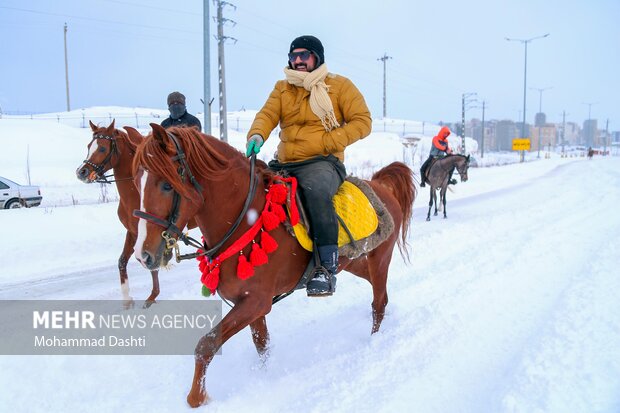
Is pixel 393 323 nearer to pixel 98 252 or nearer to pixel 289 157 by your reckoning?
pixel 289 157

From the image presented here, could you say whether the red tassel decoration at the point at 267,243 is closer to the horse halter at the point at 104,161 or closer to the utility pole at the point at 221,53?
the horse halter at the point at 104,161

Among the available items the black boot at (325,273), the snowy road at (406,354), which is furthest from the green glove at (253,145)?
the snowy road at (406,354)

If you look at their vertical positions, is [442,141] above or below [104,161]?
above

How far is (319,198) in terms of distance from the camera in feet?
11.3

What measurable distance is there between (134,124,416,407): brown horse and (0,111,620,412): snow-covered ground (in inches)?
20.9

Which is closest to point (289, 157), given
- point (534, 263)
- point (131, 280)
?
point (131, 280)

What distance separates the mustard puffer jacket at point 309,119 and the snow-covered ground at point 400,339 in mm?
1816

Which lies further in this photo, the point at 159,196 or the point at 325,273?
the point at 325,273

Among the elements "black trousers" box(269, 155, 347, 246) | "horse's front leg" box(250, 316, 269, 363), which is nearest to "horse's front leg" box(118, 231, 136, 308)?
"horse's front leg" box(250, 316, 269, 363)

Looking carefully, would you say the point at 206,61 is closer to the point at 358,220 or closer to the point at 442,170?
the point at 442,170

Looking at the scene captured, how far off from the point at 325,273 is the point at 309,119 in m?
1.31

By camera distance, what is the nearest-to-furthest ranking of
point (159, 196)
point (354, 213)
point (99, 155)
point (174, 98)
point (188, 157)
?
point (159, 196), point (188, 157), point (354, 213), point (99, 155), point (174, 98)

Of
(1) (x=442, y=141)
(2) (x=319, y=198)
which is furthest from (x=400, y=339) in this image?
(1) (x=442, y=141)

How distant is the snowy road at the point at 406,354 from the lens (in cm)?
303
